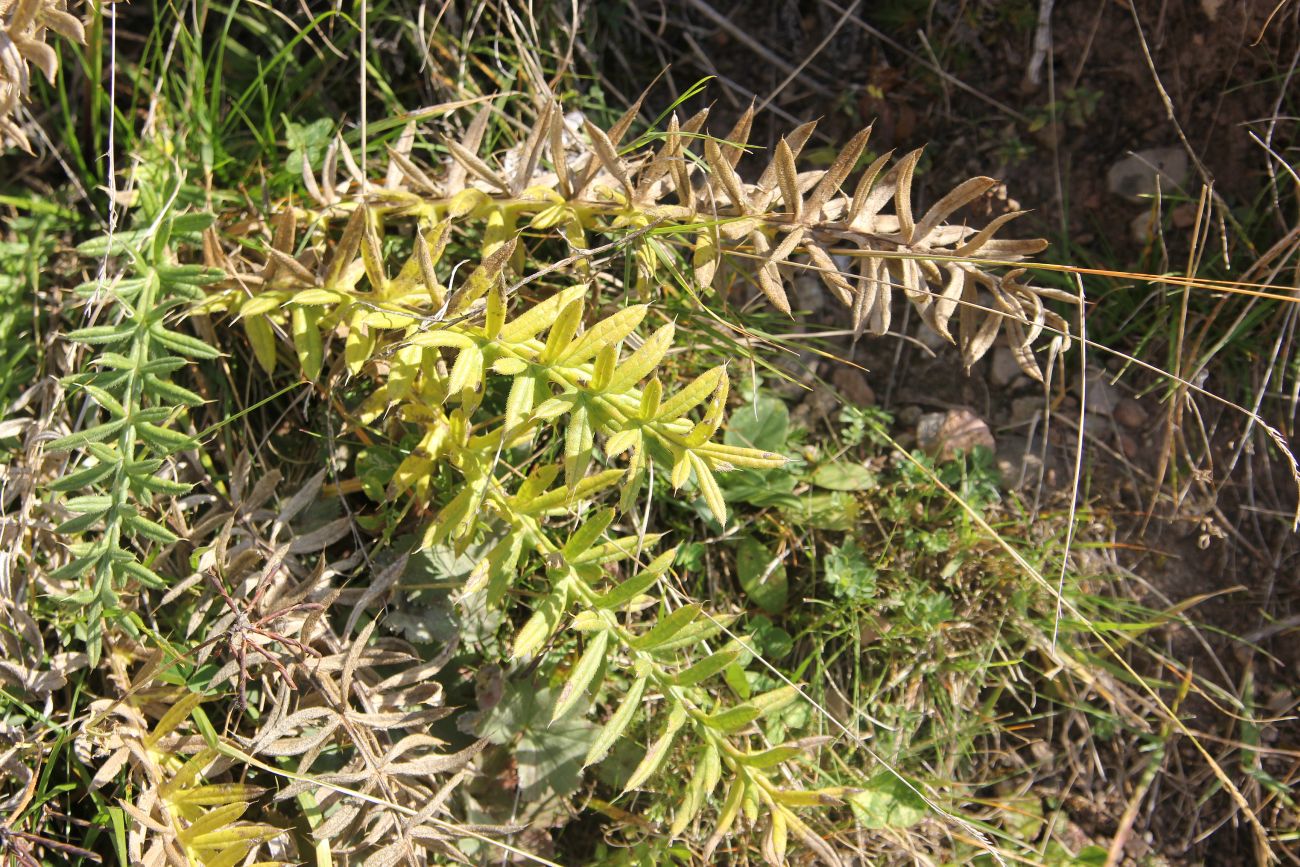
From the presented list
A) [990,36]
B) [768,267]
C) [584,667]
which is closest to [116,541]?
[584,667]

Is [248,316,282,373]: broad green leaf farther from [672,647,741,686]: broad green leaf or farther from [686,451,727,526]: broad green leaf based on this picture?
[672,647,741,686]: broad green leaf

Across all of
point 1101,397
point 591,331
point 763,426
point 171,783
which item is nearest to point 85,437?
point 171,783

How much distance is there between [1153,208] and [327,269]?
1.98m

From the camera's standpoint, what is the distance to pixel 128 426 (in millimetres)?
1766

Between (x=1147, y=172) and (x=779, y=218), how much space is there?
133 cm

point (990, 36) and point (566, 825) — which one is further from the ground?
point (990, 36)

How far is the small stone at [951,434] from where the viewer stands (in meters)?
2.52

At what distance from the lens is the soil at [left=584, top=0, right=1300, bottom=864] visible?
2484 millimetres

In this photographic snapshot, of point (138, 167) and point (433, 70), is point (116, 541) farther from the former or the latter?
point (433, 70)

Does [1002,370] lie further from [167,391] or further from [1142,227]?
[167,391]

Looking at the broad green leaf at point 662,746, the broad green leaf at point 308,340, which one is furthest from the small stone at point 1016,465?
the broad green leaf at point 308,340

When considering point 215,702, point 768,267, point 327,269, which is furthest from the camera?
point 215,702

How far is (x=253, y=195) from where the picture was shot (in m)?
2.31

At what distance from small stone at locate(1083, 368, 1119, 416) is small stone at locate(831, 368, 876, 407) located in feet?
1.87
